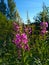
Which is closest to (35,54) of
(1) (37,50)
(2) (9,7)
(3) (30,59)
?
(1) (37,50)

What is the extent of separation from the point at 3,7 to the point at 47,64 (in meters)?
59.4

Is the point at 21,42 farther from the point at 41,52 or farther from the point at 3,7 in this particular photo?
the point at 3,7

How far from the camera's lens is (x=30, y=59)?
26.0ft

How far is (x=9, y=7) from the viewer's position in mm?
66062

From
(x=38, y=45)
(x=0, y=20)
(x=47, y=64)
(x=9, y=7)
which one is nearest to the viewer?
(x=47, y=64)

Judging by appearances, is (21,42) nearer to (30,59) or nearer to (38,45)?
(30,59)

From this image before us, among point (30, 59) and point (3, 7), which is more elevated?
point (3, 7)

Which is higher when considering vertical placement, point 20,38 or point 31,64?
point 20,38

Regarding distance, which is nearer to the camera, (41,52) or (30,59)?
(30,59)

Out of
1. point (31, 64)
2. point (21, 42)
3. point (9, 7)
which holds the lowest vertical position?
point (31, 64)

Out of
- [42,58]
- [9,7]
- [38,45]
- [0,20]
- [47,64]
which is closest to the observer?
[47,64]

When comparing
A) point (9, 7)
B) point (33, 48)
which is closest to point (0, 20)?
point (33, 48)

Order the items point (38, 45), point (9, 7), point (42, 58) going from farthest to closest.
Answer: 1. point (9, 7)
2. point (38, 45)
3. point (42, 58)

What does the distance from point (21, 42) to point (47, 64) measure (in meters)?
0.87
